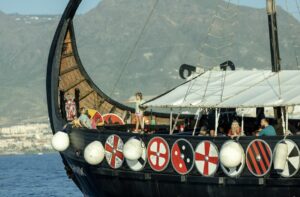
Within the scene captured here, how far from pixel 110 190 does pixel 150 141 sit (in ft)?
9.18

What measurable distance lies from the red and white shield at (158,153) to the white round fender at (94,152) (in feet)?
5.54

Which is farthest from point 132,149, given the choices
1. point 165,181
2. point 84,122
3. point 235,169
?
point 84,122

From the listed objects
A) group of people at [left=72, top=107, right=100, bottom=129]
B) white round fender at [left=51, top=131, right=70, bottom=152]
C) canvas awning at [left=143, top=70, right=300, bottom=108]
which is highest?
canvas awning at [left=143, top=70, right=300, bottom=108]

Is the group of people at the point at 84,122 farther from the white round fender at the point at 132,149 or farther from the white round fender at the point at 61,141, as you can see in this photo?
the white round fender at the point at 132,149

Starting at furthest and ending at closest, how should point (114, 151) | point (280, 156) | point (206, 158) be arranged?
point (114, 151) < point (206, 158) < point (280, 156)

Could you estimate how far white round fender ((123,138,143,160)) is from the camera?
24.8 m

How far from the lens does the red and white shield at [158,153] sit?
81.5ft

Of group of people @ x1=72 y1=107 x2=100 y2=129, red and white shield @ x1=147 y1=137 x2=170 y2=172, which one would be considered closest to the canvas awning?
red and white shield @ x1=147 y1=137 x2=170 y2=172

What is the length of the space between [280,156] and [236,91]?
12.0ft

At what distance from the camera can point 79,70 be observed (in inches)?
1435

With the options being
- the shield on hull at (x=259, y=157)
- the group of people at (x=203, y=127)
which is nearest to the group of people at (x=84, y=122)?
the group of people at (x=203, y=127)

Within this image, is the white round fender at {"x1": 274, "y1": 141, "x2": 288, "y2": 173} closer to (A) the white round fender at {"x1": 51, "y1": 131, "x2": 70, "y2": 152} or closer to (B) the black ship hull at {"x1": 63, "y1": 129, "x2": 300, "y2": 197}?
(B) the black ship hull at {"x1": 63, "y1": 129, "x2": 300, "y2": 197}

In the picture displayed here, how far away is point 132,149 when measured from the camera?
24781 millimetres

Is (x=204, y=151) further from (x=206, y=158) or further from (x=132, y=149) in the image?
(x=132, y=149)
